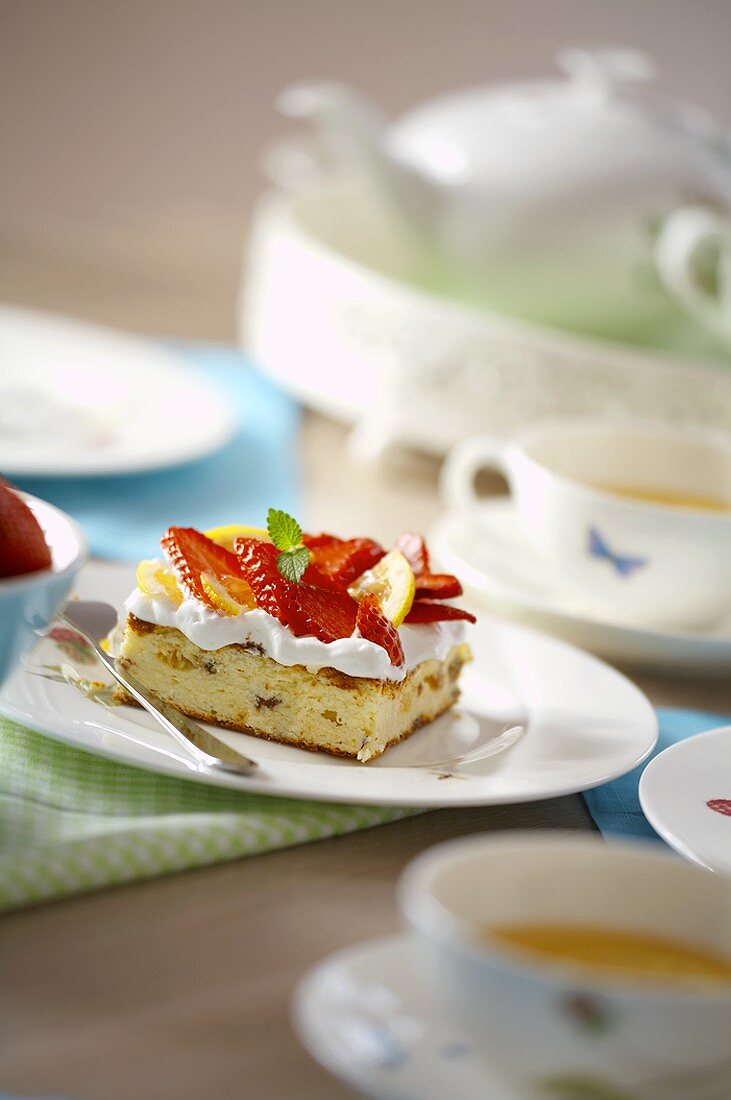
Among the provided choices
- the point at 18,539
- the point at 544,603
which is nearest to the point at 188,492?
the point at 544,603

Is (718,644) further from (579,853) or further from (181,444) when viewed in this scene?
(181,444)

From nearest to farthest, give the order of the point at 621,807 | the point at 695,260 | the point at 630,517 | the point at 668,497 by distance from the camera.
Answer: the point at 621,807, the point at 630,517, the point at 668,497, the point at 695,260

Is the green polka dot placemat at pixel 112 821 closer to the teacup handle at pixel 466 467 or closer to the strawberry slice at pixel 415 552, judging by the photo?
the strawberry slice at pixel 415 552

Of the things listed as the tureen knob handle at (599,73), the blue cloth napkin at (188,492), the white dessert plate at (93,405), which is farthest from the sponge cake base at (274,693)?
the tureen knob handle at (599,73)

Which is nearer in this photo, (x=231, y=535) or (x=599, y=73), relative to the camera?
(x=231, y=535)

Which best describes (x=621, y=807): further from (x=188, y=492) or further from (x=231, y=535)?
(x=188, y=492)

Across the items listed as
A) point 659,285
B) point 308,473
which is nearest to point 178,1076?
point 308,473
